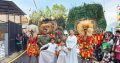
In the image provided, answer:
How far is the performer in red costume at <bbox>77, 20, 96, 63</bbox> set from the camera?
23891 millimetres

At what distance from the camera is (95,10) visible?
93.7 meters

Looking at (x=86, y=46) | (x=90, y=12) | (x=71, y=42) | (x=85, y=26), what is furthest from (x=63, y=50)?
(x=90, y=12)

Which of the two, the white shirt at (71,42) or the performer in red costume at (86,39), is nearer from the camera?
the white shirt at (71,42)

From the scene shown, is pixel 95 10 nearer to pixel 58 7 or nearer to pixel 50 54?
pixel 58 7

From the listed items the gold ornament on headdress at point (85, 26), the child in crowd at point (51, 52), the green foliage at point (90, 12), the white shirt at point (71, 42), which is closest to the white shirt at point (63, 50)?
the child in crowd at point (51, 52)

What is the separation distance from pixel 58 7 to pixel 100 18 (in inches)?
2450

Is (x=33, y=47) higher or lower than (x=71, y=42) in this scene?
lower

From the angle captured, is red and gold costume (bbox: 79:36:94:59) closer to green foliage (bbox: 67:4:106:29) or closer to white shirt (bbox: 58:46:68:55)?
white shirt (bbox: 58:46:68:55)

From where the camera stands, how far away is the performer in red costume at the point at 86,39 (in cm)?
2389

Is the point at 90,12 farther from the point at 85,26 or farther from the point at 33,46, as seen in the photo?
the point at 33,46

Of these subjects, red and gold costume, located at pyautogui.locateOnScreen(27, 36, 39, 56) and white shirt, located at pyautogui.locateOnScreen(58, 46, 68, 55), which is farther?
red and gold costume, located at pyautogui.locateOnScreen(27, 36, 39, 56)

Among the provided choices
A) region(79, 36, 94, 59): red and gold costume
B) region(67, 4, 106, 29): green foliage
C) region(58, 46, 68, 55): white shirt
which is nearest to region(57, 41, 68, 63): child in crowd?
region(58, 46, 68, 55): white shirt

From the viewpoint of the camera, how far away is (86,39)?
23.8m

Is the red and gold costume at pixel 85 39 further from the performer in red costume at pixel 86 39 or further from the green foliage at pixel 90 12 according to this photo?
the green foliage at pixel 90 12
